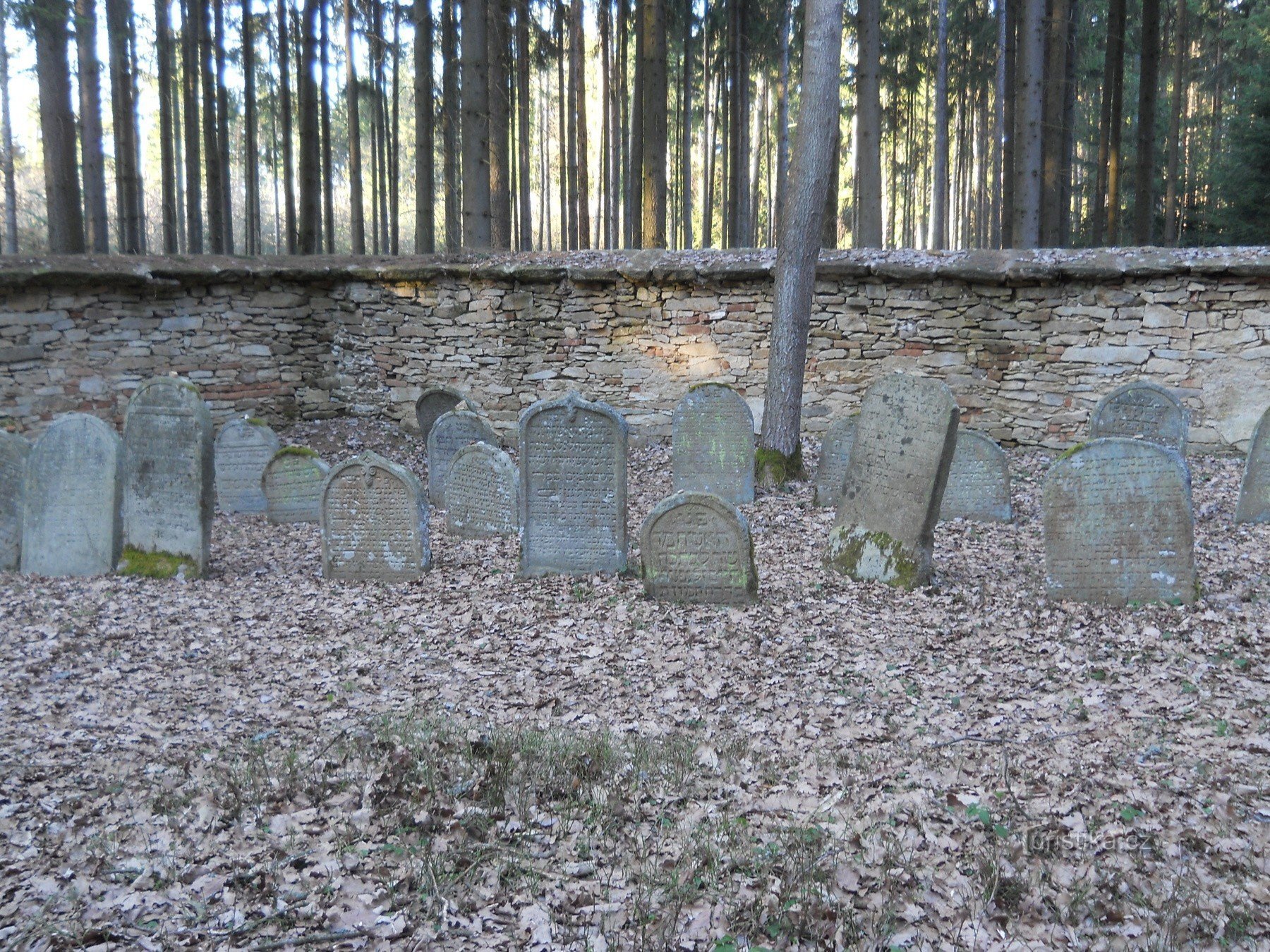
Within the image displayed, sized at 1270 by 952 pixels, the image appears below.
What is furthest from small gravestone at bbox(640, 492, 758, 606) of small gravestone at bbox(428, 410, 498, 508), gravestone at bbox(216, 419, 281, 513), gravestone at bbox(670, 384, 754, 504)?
gravestone at bbox(216, 419, 281, 513)

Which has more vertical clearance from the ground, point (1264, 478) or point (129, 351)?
point (129, 351)

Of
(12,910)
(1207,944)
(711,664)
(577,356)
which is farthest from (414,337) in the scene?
(1207,944)

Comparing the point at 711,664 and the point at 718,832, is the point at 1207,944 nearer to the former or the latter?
the point at 718,832

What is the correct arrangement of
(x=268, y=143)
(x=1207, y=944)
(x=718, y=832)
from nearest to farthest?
(x=1207, y=944) < (x=718, y=832) < (x=268, y=143)

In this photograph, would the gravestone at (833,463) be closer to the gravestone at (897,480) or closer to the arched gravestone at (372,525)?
the gravestone at (897,480)

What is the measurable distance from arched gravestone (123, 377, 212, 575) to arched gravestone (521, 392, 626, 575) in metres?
2.43

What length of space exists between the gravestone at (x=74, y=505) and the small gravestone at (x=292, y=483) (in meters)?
1.99

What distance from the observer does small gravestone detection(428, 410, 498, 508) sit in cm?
961

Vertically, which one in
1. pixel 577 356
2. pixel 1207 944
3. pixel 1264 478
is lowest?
pixel 1207 944

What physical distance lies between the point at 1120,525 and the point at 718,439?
4135 millimetres

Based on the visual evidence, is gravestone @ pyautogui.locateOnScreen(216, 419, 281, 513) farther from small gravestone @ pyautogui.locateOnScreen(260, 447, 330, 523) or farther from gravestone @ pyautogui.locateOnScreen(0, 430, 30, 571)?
gravestone @ pyautogui.locateOnScreen(0, 430, 30, 571)

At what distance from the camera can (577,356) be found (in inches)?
525

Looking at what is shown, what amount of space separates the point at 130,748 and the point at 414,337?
10482 millimetres

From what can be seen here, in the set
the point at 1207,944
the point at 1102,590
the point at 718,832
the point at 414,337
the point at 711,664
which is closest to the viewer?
the point at 1207,944
